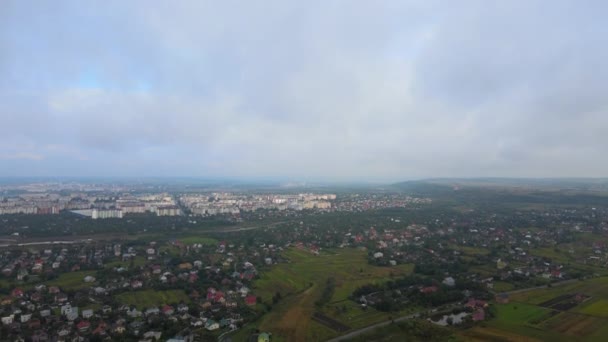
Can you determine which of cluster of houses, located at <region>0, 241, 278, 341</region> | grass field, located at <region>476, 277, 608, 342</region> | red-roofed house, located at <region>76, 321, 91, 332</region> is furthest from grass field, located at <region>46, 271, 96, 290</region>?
grass field, located at <region>476, 277, 608, 342</region>

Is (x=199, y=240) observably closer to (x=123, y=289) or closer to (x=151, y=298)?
(x=123, y=289)

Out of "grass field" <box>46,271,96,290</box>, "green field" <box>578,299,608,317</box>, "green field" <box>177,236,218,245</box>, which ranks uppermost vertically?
"green field" <box>177,236,218,245</box>

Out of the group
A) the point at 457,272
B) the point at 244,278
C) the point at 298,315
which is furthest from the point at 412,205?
the point at 298,315

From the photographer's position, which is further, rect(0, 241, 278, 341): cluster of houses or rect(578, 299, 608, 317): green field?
rect(578, 299, 608, 317): green field

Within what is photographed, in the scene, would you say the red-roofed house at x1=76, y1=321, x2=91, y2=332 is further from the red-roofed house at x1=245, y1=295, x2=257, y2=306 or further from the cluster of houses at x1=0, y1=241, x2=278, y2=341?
the red-roofed house at x1=245, y1=295, x2=257, y2=306

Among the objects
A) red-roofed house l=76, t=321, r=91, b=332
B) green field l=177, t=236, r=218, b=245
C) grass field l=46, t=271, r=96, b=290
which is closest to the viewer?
red-roofed house l=76, t=321, r=91, b=332

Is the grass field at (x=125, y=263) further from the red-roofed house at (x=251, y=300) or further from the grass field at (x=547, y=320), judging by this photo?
the grass field at (x=547, y=320)

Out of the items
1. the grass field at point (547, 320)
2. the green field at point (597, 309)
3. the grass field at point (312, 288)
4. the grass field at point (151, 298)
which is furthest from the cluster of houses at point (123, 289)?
the green field at point (597, 309)
